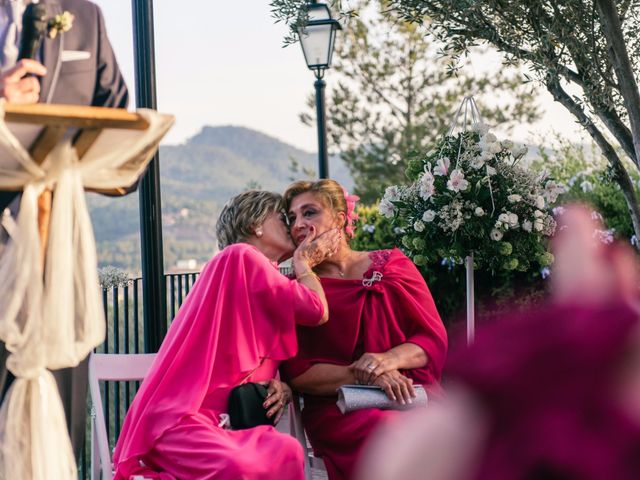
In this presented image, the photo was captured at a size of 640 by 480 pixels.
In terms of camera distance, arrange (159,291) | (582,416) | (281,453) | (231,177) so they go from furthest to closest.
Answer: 1. (231,177)
2. (159,291)
3. (281,453)
4. (582,416)

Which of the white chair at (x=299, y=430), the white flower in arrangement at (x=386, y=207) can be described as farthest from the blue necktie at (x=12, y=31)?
the white flower in arrangement at (x=386, y=207)

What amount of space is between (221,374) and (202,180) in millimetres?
23689

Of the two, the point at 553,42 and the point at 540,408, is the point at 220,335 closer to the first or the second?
the point at 553,42

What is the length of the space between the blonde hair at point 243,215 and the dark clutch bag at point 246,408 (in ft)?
2.45

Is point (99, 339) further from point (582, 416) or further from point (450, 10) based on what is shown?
point (450, 10)

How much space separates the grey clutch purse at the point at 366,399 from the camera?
12.4 ft

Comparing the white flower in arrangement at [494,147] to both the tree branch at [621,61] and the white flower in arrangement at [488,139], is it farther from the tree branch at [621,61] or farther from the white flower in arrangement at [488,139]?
the tree branch at [621,61]

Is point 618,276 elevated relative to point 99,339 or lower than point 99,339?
elevated

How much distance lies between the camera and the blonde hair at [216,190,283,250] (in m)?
3.96

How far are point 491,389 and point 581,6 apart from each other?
5.21 meters

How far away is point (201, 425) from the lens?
3.43 m

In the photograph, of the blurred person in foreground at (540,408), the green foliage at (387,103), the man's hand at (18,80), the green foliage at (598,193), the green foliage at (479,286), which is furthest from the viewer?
the green foliage at (387,103)

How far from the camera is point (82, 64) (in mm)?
2455

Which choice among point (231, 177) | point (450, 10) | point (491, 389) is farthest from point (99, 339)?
point (231, 177)
